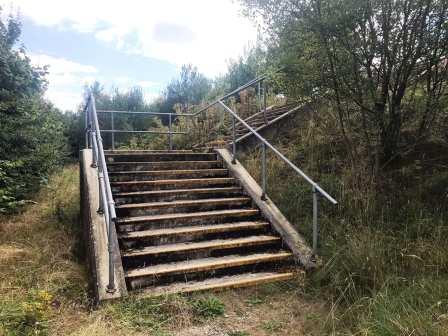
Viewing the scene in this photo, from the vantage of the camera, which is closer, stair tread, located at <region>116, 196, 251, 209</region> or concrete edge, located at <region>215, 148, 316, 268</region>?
concrete edge, located at <region>215, 148, 316, 268</region>

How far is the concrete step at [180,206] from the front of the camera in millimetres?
4723

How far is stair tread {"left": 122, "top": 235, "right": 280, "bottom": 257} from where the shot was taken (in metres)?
4.02

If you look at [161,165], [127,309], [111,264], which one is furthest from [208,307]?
[161,165]

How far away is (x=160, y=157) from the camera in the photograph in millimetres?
6148

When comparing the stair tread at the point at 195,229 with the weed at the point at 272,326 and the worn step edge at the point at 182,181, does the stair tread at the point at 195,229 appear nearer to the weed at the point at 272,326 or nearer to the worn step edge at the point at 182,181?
the worn step edge at the point at 182,181

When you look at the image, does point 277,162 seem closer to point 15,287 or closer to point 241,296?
point 241,296

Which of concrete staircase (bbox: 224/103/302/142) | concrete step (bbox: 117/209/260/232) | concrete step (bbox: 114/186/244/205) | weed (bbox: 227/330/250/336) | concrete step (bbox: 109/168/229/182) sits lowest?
weed (bbox: 227/330/250/336)

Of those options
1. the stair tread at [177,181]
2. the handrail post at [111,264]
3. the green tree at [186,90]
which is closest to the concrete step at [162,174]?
the stair tread at [177,181]

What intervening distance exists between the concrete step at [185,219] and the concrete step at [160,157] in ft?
4.98

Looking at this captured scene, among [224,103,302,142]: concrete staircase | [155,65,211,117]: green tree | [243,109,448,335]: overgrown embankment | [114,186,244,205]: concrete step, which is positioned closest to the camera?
[243,109,448,335]: overgrown embankment

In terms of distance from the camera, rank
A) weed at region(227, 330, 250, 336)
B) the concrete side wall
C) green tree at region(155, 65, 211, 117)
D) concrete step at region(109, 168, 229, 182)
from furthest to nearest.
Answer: green tree at region(155, 65, 211, 117), concrete step at region(109, 168, 229, 182), the concrete side wall, weed at region(227, 330, 250, 336)

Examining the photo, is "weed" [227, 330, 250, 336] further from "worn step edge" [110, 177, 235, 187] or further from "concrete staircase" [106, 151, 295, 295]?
"worn step edge" [110, 177, 235, 187]

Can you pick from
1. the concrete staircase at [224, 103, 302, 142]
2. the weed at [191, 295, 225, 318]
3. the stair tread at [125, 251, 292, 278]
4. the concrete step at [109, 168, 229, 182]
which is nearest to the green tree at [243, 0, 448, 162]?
the concrete step at [109, 168, 229, 182]

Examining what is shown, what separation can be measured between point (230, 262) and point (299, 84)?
2.39 meters
